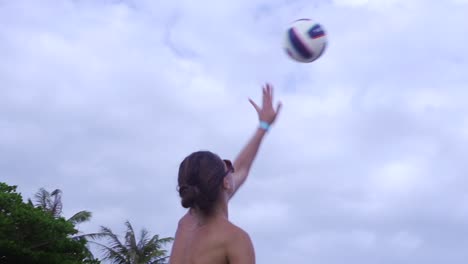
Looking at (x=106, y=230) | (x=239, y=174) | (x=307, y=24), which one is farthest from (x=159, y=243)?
(x=239, y=174)

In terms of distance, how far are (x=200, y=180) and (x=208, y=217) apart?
0.24 metres

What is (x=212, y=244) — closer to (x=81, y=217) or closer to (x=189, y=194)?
(x=189, y=194)

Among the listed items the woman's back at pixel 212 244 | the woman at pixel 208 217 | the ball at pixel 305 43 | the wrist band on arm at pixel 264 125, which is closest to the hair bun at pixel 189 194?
the woman at pixel 208 217

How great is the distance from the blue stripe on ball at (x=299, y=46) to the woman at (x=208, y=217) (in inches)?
148

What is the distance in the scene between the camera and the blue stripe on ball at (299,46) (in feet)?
26.1

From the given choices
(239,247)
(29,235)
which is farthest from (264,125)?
(29,235)

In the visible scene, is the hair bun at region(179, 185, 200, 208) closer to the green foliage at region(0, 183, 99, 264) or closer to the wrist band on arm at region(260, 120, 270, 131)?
the wrist band on arm at region(260, 120, 270, 131)

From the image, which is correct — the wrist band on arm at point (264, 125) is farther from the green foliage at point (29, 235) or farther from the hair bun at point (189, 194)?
the green foliage at point (29, 235)

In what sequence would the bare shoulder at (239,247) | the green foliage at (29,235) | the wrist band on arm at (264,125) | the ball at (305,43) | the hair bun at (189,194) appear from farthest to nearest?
the green foliage at (29,235) → the ball at (305,43) → the wrist band on arm at (264,125) → the hair bun at (189,194) → the bare shoulder at (239,247)

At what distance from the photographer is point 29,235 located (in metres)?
27.1

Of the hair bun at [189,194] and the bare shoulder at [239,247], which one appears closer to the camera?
the bare shoulder at [239,247]

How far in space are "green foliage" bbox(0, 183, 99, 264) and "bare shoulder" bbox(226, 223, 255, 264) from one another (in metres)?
22.9

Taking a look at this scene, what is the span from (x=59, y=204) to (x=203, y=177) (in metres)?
39.2

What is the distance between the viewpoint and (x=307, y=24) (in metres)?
8.29
